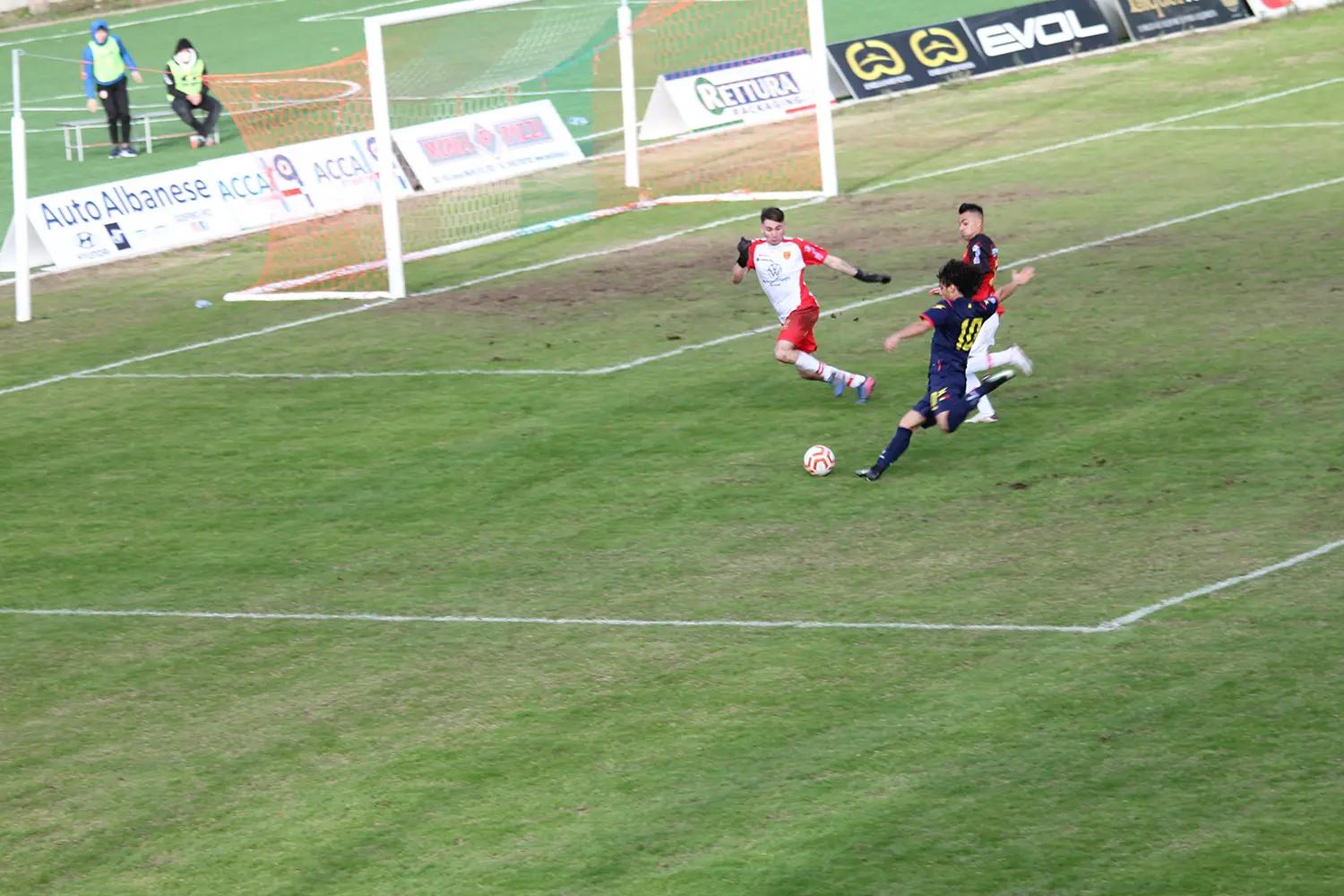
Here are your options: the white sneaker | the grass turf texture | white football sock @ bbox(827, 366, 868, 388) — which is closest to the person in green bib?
the grass turf texture

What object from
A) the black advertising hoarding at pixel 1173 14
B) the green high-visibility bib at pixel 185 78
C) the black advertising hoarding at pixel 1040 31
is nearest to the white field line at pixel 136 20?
the green high-visibility bib at pixel 185 78

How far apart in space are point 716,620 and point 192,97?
69.0ft

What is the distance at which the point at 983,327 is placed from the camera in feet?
46.9

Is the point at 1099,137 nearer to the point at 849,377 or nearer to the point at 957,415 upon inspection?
the point at 849,377

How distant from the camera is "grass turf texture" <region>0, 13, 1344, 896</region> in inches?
315

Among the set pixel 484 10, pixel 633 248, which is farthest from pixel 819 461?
pixel 484 10

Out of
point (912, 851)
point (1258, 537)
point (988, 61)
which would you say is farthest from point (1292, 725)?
point (988, 61)

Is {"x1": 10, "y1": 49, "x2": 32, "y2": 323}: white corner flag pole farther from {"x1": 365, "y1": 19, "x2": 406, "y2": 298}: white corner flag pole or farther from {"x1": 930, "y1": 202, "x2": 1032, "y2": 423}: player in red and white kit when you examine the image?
{"x1": 930, "y1": 202, "x2": 1032, "y2": 423}: player in red and white kit

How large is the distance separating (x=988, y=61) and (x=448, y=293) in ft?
49.9

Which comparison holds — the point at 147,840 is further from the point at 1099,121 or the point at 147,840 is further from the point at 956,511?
the point at 1099,121

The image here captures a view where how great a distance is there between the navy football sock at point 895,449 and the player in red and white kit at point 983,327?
114 cm

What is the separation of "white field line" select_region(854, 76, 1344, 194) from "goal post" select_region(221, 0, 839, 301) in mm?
889

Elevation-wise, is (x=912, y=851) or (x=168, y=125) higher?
(x=168, y=125)

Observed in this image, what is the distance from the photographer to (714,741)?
8977mm
